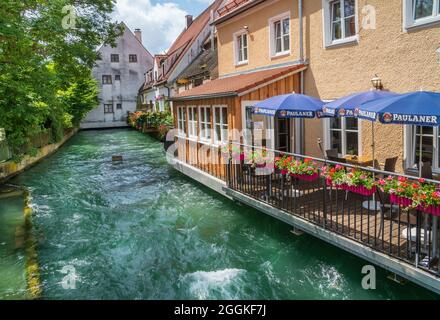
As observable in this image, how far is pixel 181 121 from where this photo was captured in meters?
17.1

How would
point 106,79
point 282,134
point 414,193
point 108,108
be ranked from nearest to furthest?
point 414,193, point 282,134, point 106,79, point 108,108

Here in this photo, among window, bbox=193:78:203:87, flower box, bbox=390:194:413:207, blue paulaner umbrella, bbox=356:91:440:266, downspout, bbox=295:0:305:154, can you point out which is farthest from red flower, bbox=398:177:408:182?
window, bbox=193:78:203:87

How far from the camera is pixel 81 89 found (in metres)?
40.7

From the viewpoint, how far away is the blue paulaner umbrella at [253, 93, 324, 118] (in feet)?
30.5

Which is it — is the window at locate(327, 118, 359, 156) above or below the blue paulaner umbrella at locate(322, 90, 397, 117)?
below

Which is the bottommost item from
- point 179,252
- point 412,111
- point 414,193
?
point 179,252

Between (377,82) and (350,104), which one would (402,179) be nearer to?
(350,104)

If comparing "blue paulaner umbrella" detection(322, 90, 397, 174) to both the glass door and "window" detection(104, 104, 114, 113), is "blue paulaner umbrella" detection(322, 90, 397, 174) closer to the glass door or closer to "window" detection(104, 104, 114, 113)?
the glass door

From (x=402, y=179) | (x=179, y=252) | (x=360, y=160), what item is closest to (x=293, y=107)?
(x=360, y=160)

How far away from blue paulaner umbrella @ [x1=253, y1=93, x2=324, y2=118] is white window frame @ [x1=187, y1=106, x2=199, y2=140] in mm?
5857

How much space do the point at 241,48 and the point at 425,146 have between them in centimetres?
941

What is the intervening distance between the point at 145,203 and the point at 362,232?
7836mm

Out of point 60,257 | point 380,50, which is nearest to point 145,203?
point 60,257
